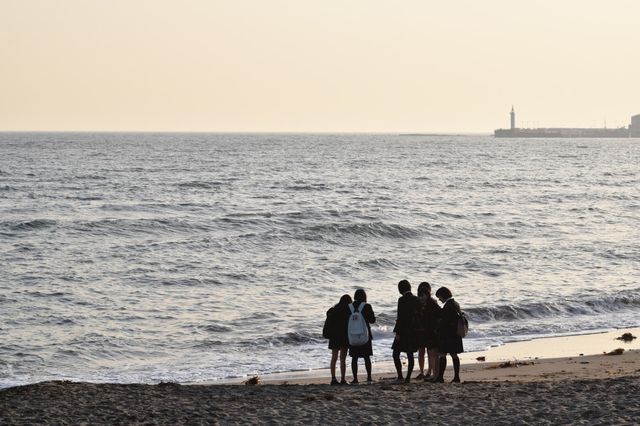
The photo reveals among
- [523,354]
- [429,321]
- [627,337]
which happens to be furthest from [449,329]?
[627,337]

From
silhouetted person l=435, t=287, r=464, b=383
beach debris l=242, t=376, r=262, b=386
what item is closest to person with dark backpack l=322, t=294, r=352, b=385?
silhouetted person l=435, t=287, r=464, b=383

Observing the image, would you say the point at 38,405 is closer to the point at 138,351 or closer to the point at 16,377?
the point at 16,377

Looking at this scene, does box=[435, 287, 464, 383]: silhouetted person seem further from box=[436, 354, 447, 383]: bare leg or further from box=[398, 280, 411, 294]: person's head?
box=[398, 280, 411, 294]: person's head

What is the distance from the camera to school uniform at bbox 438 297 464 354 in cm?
1572

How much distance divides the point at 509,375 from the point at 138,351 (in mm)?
7447

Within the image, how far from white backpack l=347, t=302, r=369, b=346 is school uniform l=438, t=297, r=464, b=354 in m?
1.10

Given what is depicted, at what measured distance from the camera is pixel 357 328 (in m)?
15.9

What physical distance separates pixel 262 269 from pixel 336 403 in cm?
1853

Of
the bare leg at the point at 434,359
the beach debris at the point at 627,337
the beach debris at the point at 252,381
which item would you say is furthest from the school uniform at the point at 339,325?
the beach debris at the point at 627,337

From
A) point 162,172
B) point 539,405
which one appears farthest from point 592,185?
point 539,405

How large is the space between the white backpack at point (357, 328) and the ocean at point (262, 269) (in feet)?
11.9

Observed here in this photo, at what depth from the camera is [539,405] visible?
13680 millimetres

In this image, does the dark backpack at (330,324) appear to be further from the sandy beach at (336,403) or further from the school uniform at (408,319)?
the school uniform at (408,319)

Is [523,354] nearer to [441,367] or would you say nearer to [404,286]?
[441,367]
